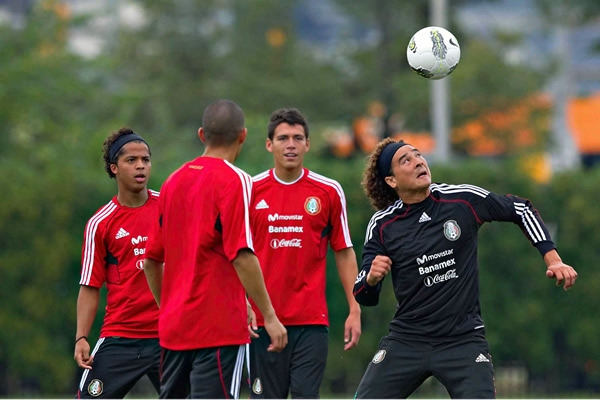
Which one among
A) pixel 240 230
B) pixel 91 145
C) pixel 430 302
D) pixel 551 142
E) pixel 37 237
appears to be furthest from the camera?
pixel 551 142

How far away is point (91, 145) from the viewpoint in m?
24.5

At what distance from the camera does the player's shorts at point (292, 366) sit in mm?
9391

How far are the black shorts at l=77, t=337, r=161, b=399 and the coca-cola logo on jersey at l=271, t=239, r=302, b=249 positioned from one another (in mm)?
1265

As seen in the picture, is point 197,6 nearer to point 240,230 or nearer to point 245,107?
point 245,107

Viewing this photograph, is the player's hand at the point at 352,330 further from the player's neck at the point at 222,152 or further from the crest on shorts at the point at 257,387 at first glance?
the player's neck at the point at 222,152

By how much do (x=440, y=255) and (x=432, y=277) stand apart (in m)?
0.16

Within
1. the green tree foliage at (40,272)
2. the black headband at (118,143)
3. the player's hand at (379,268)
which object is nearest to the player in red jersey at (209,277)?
the player's hand at (379,268)

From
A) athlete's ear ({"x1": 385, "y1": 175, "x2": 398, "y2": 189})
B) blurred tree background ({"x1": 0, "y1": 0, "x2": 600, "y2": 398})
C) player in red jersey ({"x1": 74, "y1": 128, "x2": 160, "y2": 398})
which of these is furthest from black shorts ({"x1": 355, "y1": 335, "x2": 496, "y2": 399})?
blurred tree background ({"x1": 0, "y1": 0, "x2": 600, "y2": 398})

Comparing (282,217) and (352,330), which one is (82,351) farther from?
(352,330)

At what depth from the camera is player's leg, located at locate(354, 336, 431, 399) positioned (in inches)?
321

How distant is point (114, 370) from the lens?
9000 millimetres

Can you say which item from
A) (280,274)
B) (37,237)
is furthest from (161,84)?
(280,274)

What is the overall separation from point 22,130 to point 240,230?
1925cm

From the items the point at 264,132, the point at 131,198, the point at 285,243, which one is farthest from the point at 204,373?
the point at 264,132
